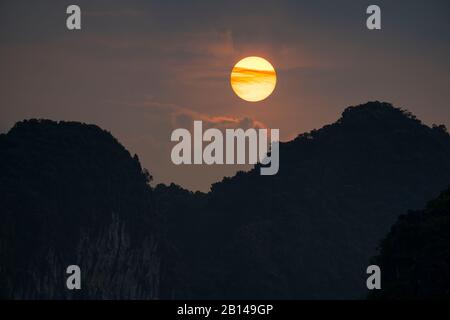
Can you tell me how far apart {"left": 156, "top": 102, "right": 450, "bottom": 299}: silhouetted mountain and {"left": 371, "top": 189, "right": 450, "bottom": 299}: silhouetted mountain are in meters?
63.3

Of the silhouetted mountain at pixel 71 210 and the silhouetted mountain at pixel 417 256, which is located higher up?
the silhouetted mountain at pixel 71 210

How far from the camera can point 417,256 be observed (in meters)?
46.7

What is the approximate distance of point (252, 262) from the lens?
10944cm

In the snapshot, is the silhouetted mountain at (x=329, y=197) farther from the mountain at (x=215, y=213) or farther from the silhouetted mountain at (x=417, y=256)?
the silhouetted mountain at (x=417, y=256)

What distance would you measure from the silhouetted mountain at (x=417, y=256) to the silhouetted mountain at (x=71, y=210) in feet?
142

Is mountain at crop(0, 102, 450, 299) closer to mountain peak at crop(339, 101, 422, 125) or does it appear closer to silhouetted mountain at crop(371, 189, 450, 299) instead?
mountain peak at crop(339, 101, 422, 125)

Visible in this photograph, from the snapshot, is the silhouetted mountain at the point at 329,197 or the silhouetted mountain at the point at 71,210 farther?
the silhouetted mountain at the point at 329,197

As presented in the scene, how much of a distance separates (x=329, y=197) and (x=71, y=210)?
115 feet

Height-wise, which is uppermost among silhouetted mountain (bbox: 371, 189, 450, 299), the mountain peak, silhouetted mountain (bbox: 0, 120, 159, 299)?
the mountain peak

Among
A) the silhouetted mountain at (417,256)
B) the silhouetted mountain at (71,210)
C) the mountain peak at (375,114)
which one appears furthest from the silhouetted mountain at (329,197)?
the silhouetted mountain at (417,256)

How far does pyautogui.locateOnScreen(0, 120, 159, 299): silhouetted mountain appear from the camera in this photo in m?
89.0

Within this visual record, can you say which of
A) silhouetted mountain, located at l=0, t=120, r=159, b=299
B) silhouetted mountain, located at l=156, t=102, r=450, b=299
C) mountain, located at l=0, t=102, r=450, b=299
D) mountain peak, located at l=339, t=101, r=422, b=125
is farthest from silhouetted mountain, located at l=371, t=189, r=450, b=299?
mountain peak, located at l=339, t=101, r=422, b=125

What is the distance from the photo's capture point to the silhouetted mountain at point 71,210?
89.0 metres
